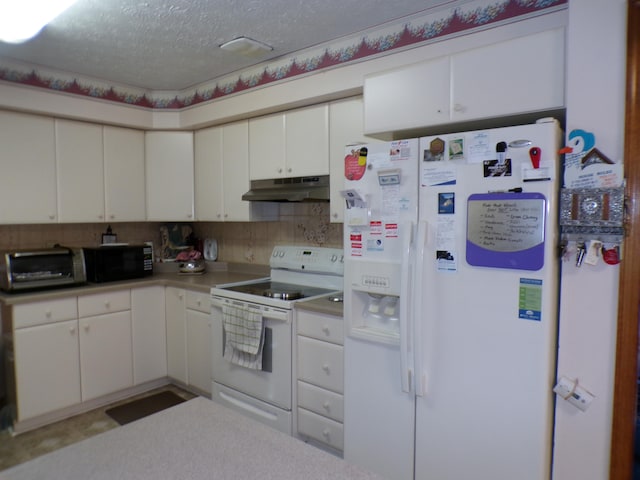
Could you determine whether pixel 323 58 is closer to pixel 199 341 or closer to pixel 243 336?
pixel 243 336

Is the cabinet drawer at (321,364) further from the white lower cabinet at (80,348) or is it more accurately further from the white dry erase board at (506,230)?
the white lower cabinet at (80,348)

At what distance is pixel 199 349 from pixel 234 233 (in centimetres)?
112

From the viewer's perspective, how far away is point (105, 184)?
3.42m

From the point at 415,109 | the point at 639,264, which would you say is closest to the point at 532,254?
the point at 639,264

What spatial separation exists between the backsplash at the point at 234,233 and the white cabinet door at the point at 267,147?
0.39m

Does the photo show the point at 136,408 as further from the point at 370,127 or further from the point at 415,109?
the point at 415,109

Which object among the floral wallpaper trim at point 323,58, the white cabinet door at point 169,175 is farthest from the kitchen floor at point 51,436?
the floral wallpaper trim at point 323,58

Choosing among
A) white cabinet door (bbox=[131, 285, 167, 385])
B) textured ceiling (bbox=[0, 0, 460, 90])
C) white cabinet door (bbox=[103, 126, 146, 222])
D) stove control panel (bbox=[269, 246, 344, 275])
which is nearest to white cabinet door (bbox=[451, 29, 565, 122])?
textured ceiling (bbox=[0, 0, 460, 90])

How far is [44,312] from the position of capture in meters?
2.82

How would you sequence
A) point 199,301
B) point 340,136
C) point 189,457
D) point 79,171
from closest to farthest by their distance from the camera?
1. point 189,457
2. point 340,136
3. point 199,301
4. point 79,171

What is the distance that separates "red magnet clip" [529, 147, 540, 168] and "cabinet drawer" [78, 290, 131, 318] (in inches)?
114

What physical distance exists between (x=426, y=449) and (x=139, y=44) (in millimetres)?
2735

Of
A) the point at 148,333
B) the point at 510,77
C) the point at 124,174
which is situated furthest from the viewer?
the point at 124,174

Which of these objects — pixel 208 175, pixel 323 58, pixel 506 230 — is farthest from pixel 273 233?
pixel 506 230
